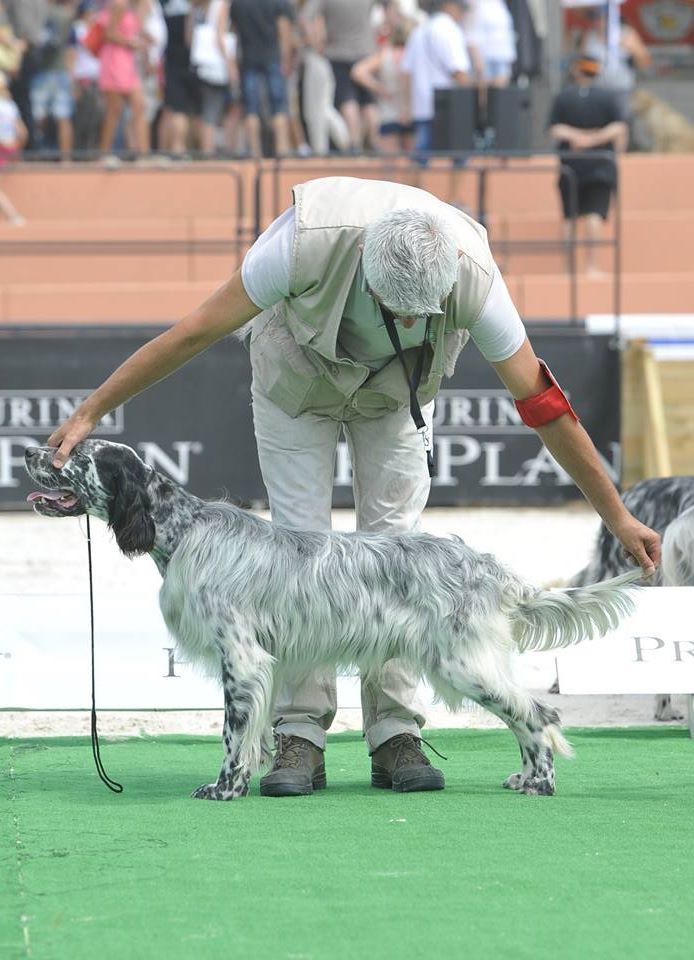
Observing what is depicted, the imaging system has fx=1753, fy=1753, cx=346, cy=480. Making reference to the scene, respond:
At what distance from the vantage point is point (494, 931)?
12.1ft

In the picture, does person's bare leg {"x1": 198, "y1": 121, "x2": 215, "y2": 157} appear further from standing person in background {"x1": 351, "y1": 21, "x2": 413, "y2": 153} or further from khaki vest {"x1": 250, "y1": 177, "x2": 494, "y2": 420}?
khaki vest {"x1": 250, "y1": 177, "x2": 494, "y2": 420}

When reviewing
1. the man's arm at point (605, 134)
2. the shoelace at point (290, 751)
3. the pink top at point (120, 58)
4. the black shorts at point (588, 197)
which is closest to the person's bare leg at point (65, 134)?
the pink top at point (120, 58)

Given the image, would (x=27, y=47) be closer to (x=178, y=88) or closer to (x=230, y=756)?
(x=178, y=88)

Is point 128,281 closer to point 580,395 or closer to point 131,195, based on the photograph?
point 131,195

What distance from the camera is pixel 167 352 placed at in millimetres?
4750

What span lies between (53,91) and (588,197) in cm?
489

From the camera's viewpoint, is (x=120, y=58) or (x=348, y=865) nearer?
(x=348, y=865)

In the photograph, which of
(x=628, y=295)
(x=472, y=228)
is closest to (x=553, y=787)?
(x=472, y=228)

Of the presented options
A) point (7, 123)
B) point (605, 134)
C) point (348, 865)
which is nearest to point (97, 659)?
point (348, 865)

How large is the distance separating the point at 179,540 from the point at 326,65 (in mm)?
10872

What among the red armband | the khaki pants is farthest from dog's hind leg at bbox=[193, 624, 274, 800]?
the red armband

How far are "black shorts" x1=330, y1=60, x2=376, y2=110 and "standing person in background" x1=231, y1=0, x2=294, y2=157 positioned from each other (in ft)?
1.42

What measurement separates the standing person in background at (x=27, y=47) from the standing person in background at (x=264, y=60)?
184cm

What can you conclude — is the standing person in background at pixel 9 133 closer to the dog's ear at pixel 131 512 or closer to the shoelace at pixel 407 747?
the dog's ear at pixel 131 512
